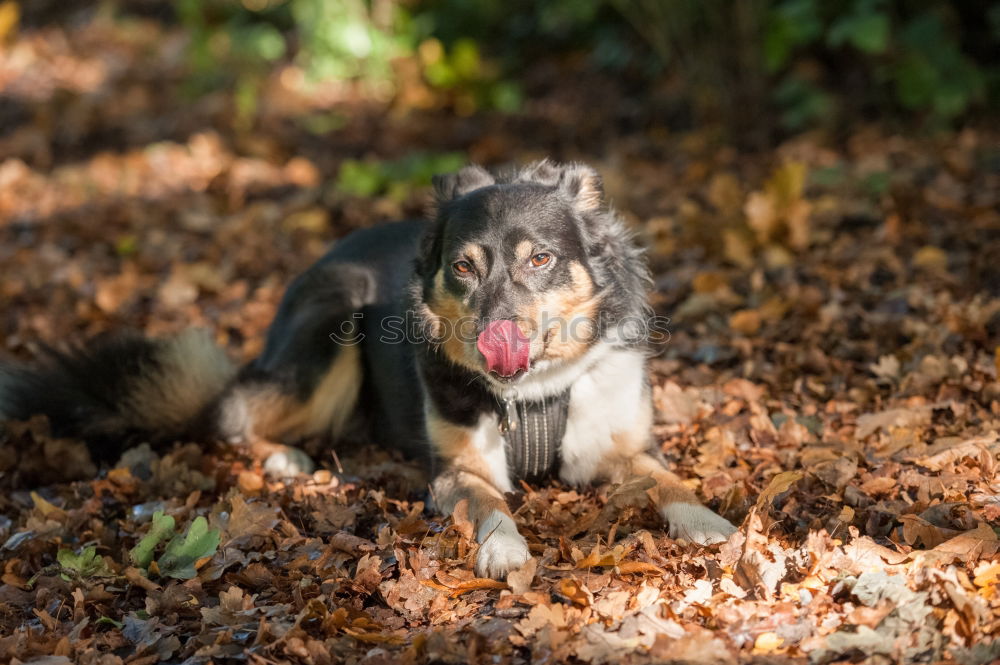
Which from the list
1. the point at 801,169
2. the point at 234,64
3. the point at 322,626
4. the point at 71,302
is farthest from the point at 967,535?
the point at 234,64

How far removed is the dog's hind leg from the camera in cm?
506

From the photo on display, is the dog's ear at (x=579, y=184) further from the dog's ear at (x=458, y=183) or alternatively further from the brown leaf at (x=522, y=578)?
the brown leaf at (x=522, y=578)

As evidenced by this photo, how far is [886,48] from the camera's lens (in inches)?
346

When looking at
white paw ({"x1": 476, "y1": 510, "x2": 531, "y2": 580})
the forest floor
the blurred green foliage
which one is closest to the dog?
white paw ({"x1": 476, "y1": 510, "x2": 531, "y2": 580})

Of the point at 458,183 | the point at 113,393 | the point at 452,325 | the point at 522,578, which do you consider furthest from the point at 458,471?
the point at 113,393

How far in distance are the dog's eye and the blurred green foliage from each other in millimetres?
5154

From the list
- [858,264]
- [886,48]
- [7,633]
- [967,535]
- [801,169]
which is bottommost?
[7,633]

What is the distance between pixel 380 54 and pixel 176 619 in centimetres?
919

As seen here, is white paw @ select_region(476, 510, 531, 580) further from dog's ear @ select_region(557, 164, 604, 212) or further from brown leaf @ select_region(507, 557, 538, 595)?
dog's ear @ select_region(557, 164, 604, 212)

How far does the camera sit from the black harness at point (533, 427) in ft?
13.4

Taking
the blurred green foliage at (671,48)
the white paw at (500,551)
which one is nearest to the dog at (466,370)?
the white paw at (500,551)

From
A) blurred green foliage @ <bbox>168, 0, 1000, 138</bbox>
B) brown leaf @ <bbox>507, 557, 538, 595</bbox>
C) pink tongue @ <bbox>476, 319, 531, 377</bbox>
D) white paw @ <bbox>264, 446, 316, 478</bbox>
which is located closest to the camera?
brown leaf @ <bbox>507, 557, 538, 595</bbox>

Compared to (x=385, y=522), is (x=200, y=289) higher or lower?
higher

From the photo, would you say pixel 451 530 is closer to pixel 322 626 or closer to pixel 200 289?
pixel 322 626
